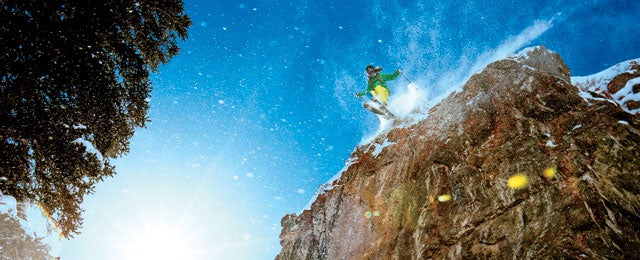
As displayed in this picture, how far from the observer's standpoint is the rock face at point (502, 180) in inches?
299

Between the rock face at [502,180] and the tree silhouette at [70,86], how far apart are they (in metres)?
8.73

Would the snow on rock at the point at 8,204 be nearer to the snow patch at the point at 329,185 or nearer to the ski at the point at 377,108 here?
the snow patch at the point at 329,185

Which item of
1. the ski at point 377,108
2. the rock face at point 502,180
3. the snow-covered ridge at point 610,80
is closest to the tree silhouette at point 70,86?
the rock face at point 502,180

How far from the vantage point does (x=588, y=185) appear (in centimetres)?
786

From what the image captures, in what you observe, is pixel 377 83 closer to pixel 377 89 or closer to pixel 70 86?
pixel 377 89

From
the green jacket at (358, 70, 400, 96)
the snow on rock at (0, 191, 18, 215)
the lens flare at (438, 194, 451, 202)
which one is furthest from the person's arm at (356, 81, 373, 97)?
the snow on rock at (0, 191, 18, 215)

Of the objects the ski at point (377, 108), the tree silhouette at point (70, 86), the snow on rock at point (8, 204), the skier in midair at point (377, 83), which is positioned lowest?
the snow on rock at point (8, 204)

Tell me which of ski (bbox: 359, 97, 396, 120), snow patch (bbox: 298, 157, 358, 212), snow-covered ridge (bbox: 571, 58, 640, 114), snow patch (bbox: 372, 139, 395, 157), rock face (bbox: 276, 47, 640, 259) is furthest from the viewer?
ski (bbox: 359, 97, 396, 120)

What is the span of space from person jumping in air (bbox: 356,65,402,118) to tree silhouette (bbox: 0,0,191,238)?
10.1 meters

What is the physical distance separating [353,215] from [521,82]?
8.18m

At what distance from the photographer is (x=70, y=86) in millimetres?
6590

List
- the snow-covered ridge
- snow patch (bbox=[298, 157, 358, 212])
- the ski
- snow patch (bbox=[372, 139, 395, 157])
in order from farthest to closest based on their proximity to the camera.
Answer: the ski → snow patch (bbox=[298, 157, 358, 212]) → snow patch (bbox=[372, 139, 395, 157]) → the snow-covered ridge

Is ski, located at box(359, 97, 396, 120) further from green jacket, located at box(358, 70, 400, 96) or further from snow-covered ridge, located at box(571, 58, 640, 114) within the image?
snow-covered ridge, located at box(571, 58, 640, 114)

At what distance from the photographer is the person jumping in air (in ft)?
51.5
